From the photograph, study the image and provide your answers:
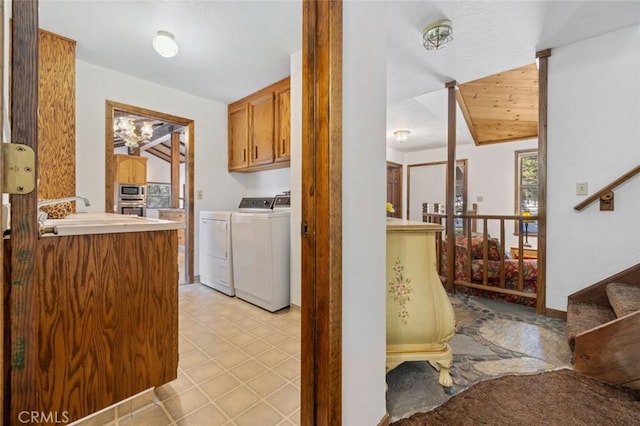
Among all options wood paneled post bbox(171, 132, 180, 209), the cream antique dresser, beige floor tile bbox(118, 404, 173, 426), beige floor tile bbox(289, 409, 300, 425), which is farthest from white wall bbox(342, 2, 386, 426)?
wood paneled post bbox(171, 132, 180, 209)

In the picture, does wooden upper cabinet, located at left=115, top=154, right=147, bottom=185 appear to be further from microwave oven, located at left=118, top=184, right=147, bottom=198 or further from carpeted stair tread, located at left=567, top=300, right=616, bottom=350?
carpeted stair tread, located at left=567, top=300, right=616, bottom=350

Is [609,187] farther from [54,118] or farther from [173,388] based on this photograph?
[54,118]

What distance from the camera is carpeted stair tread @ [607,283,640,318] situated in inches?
62.4

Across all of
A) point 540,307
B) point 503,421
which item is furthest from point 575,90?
point 503,421

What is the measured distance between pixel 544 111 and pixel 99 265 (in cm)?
333

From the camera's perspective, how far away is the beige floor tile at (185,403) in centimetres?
129

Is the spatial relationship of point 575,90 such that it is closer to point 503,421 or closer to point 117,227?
point 503,421

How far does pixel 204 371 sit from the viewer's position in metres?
1.61

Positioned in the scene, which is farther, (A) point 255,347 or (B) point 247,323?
(B) point 247,323

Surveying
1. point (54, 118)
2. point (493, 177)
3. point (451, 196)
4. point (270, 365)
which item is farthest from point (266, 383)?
point (493, 177)

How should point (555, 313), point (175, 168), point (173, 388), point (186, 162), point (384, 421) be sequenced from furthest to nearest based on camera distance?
point (175, 168), point (186, 162), point (555, 313), point (173, 388), point (384, 421)

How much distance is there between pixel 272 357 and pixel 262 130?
7.49ft

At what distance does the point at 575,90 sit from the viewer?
2.27 meters

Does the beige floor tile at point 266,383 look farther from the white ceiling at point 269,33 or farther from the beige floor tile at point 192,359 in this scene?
the white ceiling at point 269,33
